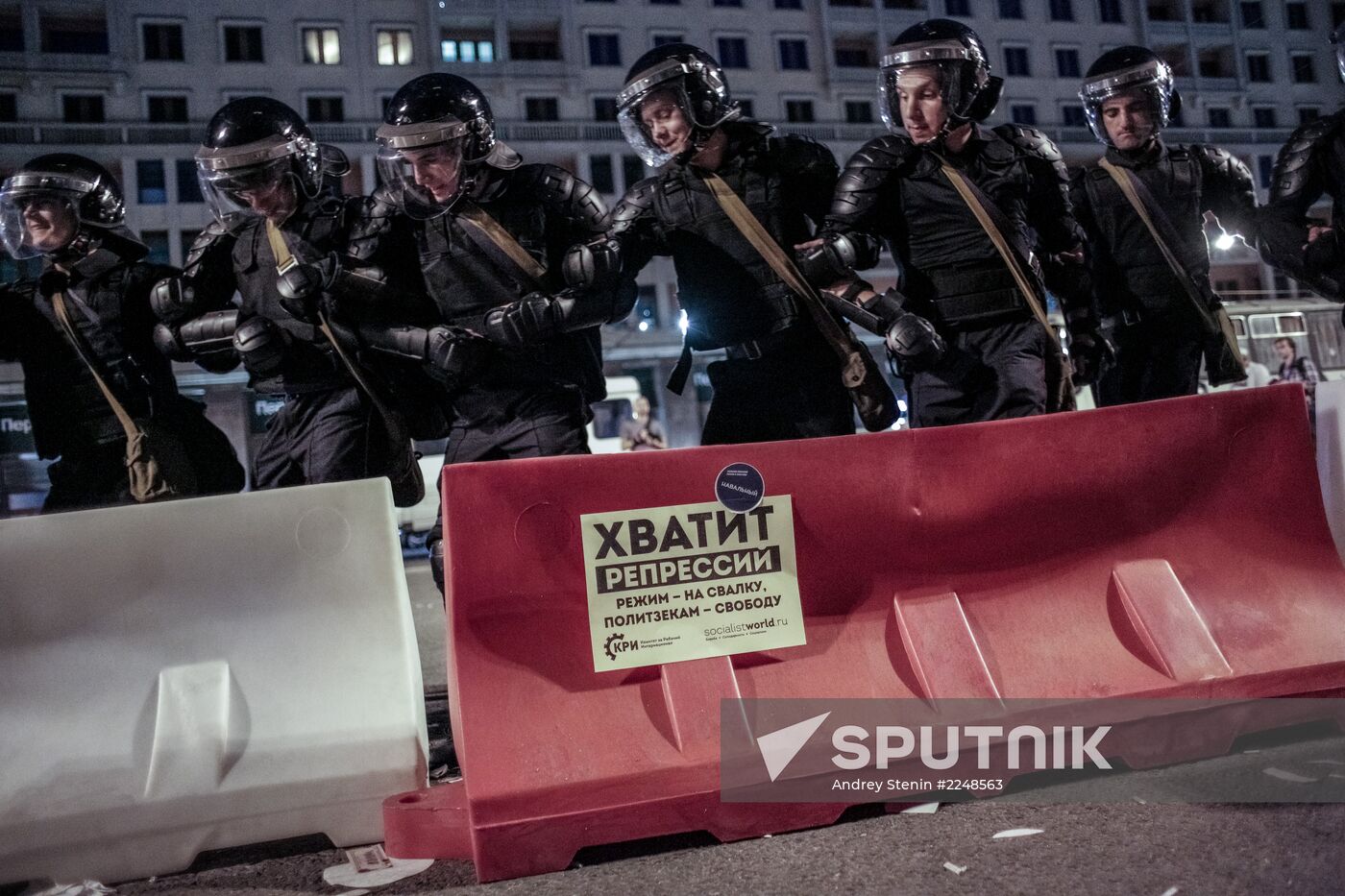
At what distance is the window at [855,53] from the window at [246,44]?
19.6 m

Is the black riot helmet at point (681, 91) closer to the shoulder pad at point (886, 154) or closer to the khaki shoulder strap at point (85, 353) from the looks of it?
the shoulder pad at point (886, 154)

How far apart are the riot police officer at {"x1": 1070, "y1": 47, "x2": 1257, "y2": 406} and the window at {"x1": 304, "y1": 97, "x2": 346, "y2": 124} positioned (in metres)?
31.6

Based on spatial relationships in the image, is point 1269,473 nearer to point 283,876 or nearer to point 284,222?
point 283,876

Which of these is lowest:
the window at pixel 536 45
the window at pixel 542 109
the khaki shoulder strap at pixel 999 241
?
the khaki shoulder strap at pixel 999 241

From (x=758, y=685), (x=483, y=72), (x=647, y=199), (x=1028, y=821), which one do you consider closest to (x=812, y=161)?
(x=647, y=199)

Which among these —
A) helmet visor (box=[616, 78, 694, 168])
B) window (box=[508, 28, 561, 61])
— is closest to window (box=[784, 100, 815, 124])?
window (box=[508, 28, 561, 61])

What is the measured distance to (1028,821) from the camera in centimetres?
212

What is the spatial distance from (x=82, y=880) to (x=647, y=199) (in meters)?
2.83

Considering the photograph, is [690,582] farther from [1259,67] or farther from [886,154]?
[1259,67]

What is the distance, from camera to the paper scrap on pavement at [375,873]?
7.03ft

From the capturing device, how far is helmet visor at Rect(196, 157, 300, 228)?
12.0 feet

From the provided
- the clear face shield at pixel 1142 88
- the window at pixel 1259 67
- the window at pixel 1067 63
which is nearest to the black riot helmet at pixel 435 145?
the clear face shield at pixel 1142 88

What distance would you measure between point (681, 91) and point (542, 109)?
106ft

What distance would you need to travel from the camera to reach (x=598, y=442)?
17188 mm
